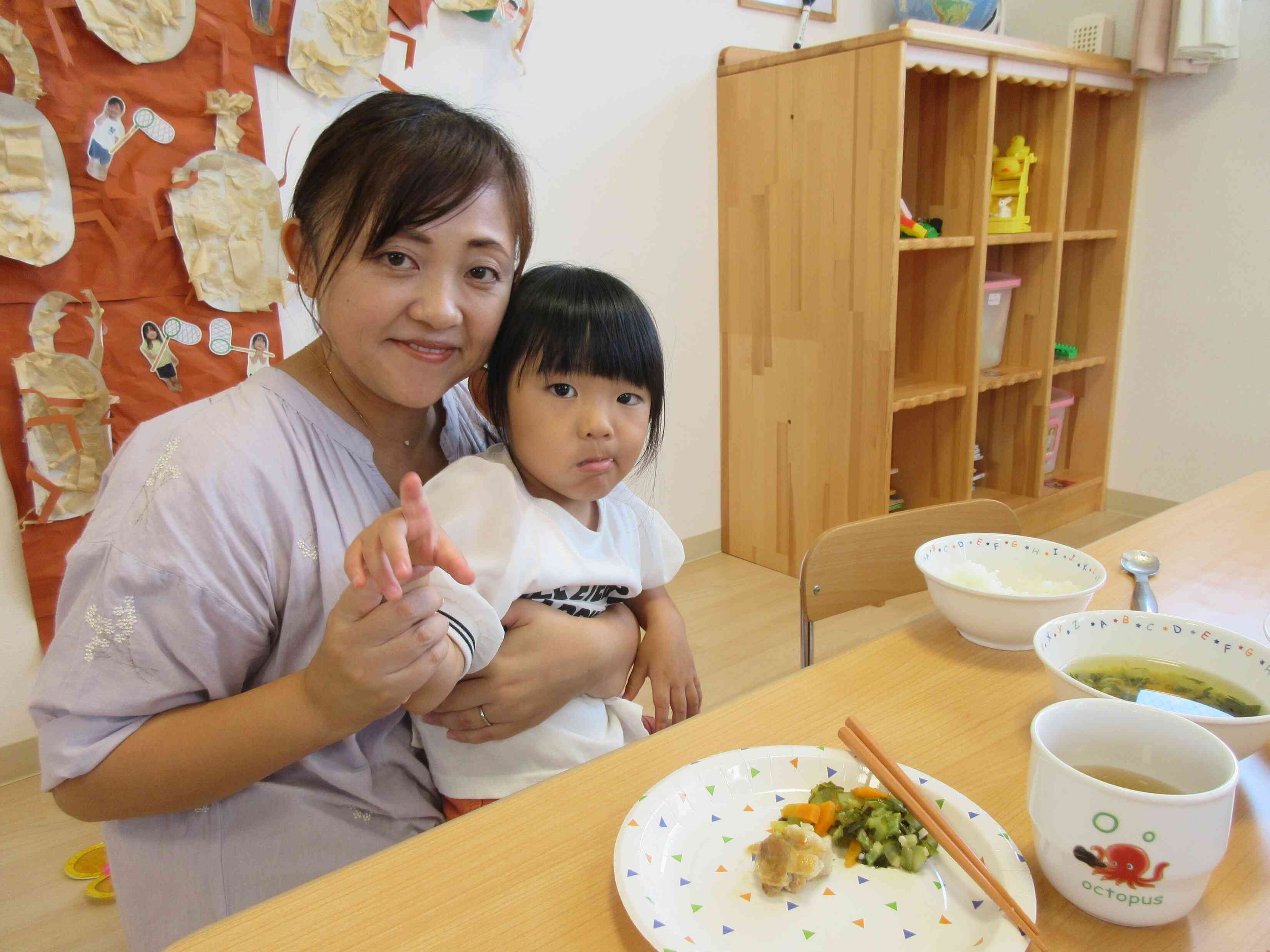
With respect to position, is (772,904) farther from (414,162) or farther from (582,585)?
(414,162)

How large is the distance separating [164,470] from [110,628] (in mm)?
142

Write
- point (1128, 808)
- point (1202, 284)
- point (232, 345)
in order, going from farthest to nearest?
point (1202, 284) → point (232, 345) → point (1128, 808)

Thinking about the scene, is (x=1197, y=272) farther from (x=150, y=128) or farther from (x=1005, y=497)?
(x=150, y=128)

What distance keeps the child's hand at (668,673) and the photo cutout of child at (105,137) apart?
1454 millimetres

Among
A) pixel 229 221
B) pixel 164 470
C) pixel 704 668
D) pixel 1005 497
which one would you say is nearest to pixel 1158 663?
pixel 164 470

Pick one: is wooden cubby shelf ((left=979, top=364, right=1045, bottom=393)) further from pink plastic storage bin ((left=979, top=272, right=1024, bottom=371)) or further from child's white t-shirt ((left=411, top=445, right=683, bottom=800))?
child's white t-shirt ((left=411, top=445, right=683, bottom=800))

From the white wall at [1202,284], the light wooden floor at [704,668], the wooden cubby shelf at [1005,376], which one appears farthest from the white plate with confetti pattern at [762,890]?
the white wall at [1202,284]

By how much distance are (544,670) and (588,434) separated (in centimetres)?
26

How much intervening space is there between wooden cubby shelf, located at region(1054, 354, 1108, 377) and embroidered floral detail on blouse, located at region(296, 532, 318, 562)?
290cm

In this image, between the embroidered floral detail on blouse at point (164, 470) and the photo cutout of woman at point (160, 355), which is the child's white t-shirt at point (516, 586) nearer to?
the embroidered floral detail on blouse at point (164, 470)

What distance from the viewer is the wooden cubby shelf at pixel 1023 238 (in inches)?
104

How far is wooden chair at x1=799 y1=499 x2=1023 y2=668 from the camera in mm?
1156

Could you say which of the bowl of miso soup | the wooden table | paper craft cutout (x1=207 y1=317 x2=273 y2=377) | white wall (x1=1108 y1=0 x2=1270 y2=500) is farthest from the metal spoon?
white wall (x1=1108 y1=0 x2=1270 y2=500)

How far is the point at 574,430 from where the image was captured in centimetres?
95
